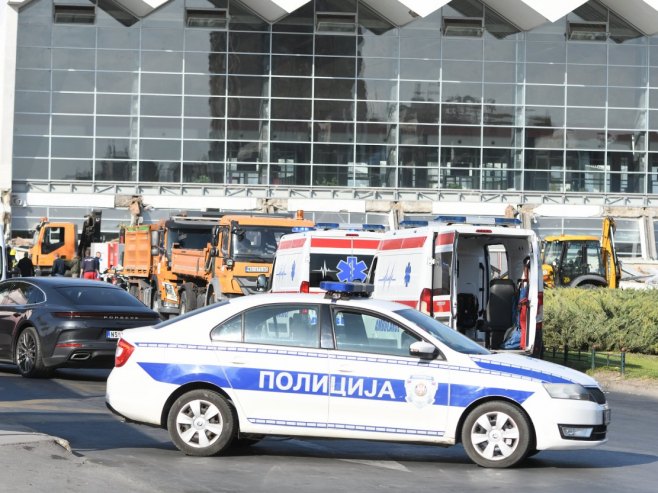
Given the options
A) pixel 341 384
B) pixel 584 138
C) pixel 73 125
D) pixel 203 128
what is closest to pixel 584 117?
pixel 584 138

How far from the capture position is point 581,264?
40000 mm

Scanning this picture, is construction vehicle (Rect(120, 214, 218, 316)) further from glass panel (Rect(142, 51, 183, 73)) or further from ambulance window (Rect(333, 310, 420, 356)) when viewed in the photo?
glass panel (Rect(142, 51, 183, 73))

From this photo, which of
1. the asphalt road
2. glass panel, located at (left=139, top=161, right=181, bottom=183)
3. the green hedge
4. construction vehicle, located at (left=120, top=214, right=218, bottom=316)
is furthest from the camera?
glass panel, located at (left=139, top=161, right=181, bottom=183)

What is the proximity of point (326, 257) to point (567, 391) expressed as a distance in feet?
36.7

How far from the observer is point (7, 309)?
17.9 metres

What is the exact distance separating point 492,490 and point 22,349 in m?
9.45

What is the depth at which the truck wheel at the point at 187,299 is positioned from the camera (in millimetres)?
28861

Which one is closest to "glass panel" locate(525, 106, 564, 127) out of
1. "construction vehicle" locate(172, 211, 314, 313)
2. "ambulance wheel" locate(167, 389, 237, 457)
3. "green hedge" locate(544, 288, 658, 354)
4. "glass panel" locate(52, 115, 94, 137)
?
"glass panel" locate(52, 115, 94, 137)

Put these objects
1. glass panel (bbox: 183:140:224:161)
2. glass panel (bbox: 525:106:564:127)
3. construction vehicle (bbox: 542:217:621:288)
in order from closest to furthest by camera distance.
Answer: construction vehicle (bbox: 542:217:621:288)
glass panel (bbox: 183:140:224:161)
glass panel (bbox: 525:106:564:127)

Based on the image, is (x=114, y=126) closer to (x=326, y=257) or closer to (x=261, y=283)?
(x=261, y=283)

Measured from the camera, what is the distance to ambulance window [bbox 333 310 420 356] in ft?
35.7

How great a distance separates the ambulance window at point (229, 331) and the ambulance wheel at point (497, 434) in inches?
81.7

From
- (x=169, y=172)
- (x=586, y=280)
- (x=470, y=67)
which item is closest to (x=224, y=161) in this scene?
(x=169, y=172)

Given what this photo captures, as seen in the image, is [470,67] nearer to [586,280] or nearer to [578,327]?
[586,280]
